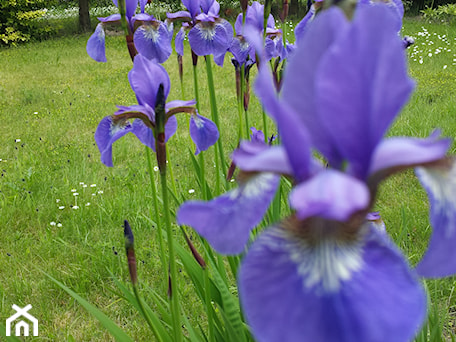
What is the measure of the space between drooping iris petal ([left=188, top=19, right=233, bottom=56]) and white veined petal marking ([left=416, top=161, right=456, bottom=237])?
1096 mm

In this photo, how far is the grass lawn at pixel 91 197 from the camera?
205cm

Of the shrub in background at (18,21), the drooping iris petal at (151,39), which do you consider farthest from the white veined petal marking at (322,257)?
the shrub in background at (18,21)

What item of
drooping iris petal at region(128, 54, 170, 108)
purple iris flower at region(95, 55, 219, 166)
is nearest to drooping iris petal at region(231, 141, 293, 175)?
purple iris flower at region(95, 55, 219, 166)

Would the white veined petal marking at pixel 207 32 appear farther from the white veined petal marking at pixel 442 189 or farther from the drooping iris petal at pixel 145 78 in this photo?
the white veined petal marking at pixel 442 189

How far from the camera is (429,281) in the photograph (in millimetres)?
1849

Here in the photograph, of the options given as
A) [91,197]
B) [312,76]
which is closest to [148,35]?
[312,76]

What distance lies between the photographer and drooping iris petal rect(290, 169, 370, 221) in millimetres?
328

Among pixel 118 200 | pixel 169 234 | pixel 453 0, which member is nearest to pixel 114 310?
pixel 118 200

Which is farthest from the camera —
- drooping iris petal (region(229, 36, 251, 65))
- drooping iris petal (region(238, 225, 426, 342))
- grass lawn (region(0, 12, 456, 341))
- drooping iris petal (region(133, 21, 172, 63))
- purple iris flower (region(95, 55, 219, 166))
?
grass lawn (region(0, 12, 456, 341))

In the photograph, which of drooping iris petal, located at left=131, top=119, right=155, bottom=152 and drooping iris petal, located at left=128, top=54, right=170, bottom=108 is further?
drooping iris petal, located at left=131, top=119, right=155, bottom=152

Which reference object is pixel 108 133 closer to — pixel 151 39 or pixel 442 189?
pixel 151 39

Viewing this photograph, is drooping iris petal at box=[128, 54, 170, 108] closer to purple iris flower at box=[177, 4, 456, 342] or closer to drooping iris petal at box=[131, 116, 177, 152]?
drooping iris petal at box=[131, 116, 177, 152]

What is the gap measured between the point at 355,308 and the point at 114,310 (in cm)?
189

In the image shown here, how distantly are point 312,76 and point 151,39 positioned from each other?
3.10ft
